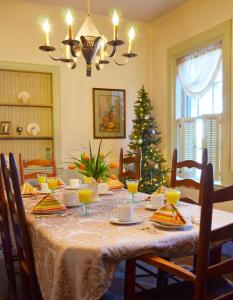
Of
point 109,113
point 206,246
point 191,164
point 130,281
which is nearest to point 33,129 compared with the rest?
point 109,113

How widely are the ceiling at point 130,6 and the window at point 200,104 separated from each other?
785mm

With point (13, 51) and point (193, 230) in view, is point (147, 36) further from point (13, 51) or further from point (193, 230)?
point (193, 230)

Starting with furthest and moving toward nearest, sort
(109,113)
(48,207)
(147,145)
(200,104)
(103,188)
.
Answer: (109,113) < (147,145) < (200,104) < (103,188) < (48,207)

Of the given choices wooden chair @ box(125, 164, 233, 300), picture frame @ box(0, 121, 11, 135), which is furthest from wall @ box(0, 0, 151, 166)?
wooden chair @ box(125, 164, 233, 300)

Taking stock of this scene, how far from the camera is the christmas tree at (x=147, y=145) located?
4648mm

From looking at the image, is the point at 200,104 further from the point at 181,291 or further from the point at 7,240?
the point at 181,291

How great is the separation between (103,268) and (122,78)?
13.9ft

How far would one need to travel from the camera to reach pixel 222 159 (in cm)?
401

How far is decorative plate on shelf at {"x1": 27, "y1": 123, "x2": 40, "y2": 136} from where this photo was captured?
182 inches

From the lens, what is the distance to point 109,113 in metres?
5.09

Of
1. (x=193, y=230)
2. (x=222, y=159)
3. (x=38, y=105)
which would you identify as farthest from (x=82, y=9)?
(x=193, y=230)

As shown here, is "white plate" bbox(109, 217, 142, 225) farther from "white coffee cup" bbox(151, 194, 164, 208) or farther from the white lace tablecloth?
"white coffee cup" bbox(151, 194, 164, 208)

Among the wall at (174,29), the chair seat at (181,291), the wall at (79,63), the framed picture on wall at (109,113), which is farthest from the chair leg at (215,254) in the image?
the framed picture on wall at (109,113)

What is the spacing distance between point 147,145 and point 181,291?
344cm
